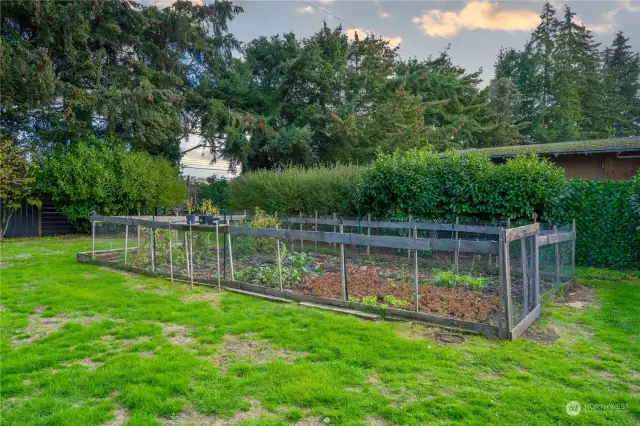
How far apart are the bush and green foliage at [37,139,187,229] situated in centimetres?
425

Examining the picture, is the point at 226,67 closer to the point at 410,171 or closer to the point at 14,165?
the point at 14,165

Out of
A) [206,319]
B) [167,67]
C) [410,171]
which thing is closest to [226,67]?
[167,67]

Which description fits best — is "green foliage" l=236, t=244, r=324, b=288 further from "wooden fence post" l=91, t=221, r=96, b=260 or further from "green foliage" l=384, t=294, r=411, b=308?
"wooden fence post" l=91, t=221, r=96, b=260

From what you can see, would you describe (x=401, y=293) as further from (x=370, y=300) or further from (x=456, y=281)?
(x=456, y=281)

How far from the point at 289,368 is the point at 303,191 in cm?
960

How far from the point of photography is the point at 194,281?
7.52 m

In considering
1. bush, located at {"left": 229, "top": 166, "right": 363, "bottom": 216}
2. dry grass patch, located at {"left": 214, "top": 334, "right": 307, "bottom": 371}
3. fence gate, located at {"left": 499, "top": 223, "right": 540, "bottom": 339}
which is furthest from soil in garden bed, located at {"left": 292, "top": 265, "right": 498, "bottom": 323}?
bush, located at {"left": 229, "top": 166, "right": 363, "bottom": 216}

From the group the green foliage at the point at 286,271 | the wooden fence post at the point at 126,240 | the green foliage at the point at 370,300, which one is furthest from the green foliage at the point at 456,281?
the wooden fence post at the point at 126,240

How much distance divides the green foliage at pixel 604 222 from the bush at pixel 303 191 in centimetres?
564

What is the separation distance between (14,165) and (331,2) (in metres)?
12.5

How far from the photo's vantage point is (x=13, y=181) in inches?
548

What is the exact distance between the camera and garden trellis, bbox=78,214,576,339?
16.5ft

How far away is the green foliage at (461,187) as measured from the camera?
883cm

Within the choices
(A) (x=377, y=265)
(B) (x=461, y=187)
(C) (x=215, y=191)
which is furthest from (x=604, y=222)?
(C) (x=215, y=191)
